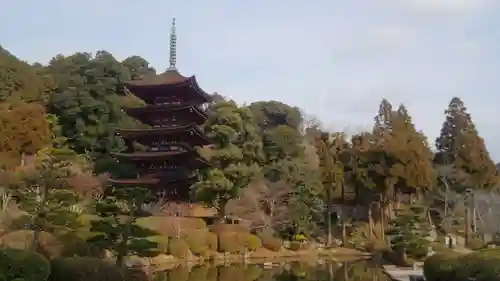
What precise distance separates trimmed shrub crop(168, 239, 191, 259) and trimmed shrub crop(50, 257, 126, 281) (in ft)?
40.3

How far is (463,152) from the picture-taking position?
38531 millimetres

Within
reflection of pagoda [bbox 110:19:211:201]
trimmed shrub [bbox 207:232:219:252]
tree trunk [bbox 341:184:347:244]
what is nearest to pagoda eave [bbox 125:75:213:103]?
reflection of pagoda [bbox 110:19:211:201]

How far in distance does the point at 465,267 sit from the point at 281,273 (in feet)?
34.4

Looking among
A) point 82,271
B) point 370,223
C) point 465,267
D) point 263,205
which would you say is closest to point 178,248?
point 263,205

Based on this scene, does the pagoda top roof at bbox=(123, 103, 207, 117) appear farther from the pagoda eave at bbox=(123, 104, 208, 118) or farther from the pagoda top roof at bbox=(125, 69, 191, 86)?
the pagoda top roof at bbox=(125, 69, 191, 86)

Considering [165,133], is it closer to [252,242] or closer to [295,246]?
[252,242]

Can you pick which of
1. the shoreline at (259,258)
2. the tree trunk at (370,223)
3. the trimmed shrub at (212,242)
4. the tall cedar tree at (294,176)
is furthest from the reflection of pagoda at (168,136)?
the tree trunk at (370,223)

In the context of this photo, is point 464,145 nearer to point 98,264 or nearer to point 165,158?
point 165,158

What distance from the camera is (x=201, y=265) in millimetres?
25328

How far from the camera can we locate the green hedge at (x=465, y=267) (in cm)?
1282

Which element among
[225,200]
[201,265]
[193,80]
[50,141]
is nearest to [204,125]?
[193,80]

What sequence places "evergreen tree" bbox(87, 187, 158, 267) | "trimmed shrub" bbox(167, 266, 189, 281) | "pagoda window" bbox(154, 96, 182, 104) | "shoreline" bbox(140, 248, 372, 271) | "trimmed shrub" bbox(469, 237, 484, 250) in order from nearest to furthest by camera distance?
"evergreen tree" bbox(87, 187, 158, 267) → "trimmed shrub" bbox(167, 266, 189, 281) → "shoreline" bbox(140, 248, 372, 271) → "trimmed shrub" bbox(469, 237, 484, 250) → "pagoda window" bbox(154, 96, 182, 104)

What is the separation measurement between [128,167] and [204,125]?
6.14 metres

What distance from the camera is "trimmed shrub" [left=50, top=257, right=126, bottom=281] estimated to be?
492 inches
